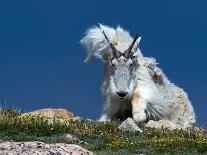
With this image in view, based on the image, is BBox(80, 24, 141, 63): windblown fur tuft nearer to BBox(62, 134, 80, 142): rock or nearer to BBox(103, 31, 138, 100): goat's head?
BBox(103, 31, 138, 100): goat's head

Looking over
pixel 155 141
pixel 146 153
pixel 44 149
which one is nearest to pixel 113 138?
pixel 155 141

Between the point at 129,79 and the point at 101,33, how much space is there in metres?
3.08

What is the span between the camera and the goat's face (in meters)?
32.0

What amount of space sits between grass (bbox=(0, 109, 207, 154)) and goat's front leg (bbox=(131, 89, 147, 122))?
5.75 meters

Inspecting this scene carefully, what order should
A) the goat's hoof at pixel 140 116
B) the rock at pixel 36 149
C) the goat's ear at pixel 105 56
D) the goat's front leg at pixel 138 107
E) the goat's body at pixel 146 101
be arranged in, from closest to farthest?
the rock at pixel 36 149
the goat's hoof at pixel 140 116
the goat's front leg at pixel 138 107
the goat's body at pixel 146 101
the goat's ear at pixel 105 56

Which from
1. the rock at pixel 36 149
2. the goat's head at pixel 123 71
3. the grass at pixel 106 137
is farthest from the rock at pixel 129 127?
the rock at pixel 36 149

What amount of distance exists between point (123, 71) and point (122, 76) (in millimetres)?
254

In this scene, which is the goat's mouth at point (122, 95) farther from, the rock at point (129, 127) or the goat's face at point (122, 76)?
the rock at point (129, 127)

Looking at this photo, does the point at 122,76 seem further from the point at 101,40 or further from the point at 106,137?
the point at 106,137

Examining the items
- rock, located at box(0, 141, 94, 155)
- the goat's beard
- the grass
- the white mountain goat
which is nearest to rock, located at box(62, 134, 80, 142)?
→ the grass

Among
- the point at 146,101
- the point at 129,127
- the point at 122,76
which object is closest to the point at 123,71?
the point at 122,76

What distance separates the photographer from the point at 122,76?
1265 inches

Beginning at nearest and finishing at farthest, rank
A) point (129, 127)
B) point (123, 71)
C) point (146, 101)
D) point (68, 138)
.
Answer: point (68, 138) < point (129, 127) < point (123, 71) < point (146, 101)

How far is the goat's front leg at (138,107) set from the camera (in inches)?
1251
